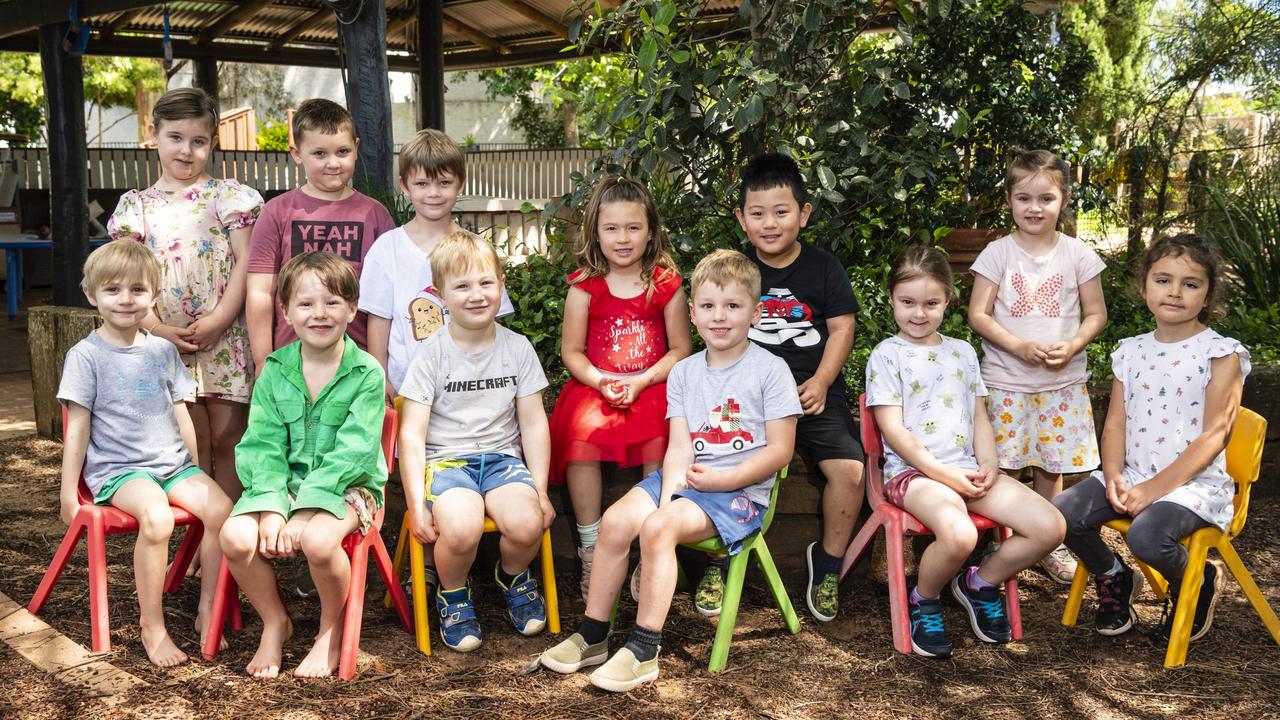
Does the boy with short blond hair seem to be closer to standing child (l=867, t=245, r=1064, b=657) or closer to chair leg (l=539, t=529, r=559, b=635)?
chair leg (l=539, t=529, r=559, b=635)

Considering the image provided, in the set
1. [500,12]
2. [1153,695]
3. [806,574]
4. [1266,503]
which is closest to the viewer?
[1153,695]

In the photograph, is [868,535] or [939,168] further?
[939,168]

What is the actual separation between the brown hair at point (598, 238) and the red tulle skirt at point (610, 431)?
0.36 metres

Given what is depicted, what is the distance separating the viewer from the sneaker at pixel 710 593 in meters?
3.39

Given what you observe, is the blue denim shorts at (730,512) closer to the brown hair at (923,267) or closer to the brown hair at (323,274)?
the brown hair at (923,267)

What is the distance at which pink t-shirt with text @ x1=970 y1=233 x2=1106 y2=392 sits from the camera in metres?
3.54

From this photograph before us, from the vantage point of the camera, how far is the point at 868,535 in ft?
10.8

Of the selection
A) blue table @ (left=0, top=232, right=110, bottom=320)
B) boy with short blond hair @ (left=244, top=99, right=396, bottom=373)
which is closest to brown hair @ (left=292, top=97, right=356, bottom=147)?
boy with short blond hair @ (left=244, top=99, right=396, bottom=373)

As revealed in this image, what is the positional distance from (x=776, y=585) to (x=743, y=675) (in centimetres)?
29

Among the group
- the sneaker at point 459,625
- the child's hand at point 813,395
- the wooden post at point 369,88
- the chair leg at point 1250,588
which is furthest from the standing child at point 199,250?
the chair leg at point 1250,588

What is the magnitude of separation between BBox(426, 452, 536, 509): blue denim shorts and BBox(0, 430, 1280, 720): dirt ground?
0.46 m

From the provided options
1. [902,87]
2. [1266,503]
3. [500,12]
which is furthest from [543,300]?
[500,12]

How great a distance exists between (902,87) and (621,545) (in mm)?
1997

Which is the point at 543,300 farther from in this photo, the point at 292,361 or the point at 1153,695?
the point at 1153,695
